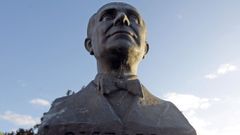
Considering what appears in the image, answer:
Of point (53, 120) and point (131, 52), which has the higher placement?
point (131, 52)

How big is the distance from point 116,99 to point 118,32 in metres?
0.88

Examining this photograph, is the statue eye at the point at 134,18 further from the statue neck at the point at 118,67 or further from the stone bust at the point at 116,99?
the statue neck at the point at 118,67

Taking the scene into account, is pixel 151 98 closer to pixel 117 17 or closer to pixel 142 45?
pixel 142 45

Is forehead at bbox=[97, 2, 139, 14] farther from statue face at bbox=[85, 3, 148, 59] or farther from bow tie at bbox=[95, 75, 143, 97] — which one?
bow tie at bbox=[95, 75, 143, 97]

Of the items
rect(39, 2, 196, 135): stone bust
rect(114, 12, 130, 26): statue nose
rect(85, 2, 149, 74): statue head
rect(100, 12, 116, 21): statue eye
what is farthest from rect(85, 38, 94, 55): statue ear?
rect(114, 12, 130, 26): statue nose

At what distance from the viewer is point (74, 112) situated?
4.96 m

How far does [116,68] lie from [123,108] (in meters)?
0.56

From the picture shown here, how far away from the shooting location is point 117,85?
17.1 ft

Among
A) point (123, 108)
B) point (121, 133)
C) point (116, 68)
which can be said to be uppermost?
point (116, 68)

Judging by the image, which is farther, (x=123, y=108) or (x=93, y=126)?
(x=123, y=108)

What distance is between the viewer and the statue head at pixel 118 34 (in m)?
5.21

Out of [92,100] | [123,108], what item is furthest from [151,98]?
[92,100]

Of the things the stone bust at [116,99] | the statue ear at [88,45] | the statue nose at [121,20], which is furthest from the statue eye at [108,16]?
the statue ear at [88,45]

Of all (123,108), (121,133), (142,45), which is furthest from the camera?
(142,45)
